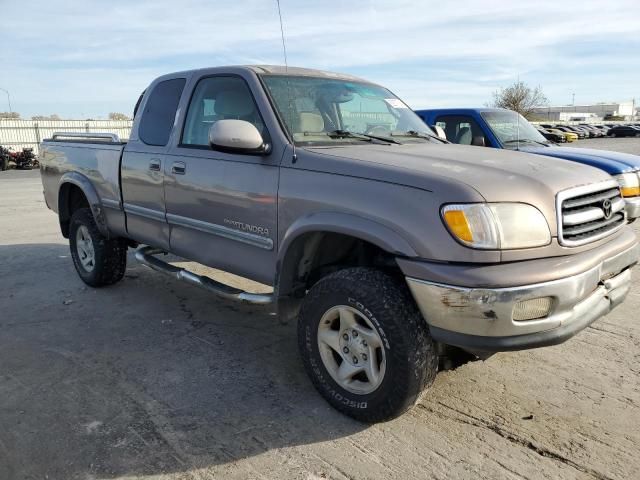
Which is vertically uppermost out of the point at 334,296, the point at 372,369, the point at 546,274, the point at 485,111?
the point at 485,111

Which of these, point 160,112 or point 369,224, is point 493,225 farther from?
point 160,112

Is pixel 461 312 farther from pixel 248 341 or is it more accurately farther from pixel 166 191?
pixel 166 191

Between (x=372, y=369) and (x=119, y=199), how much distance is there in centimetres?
306

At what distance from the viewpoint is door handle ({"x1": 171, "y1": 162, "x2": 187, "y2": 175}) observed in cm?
400

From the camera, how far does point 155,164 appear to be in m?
4.30

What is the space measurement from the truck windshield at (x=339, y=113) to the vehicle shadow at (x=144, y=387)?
5.36 feet

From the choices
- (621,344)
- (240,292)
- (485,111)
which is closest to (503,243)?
(240,292)

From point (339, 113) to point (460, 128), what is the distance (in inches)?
170

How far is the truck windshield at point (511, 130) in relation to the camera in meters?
7.17

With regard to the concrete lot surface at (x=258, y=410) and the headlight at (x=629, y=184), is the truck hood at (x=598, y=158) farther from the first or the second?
the concrete lot surface at (x=258, y=410)

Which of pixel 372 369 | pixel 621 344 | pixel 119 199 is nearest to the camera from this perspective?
pixel 372 369

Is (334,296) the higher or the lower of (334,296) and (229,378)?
the higher

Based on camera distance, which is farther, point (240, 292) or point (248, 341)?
point (248, 341)

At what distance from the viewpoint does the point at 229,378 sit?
3561 millimetres
